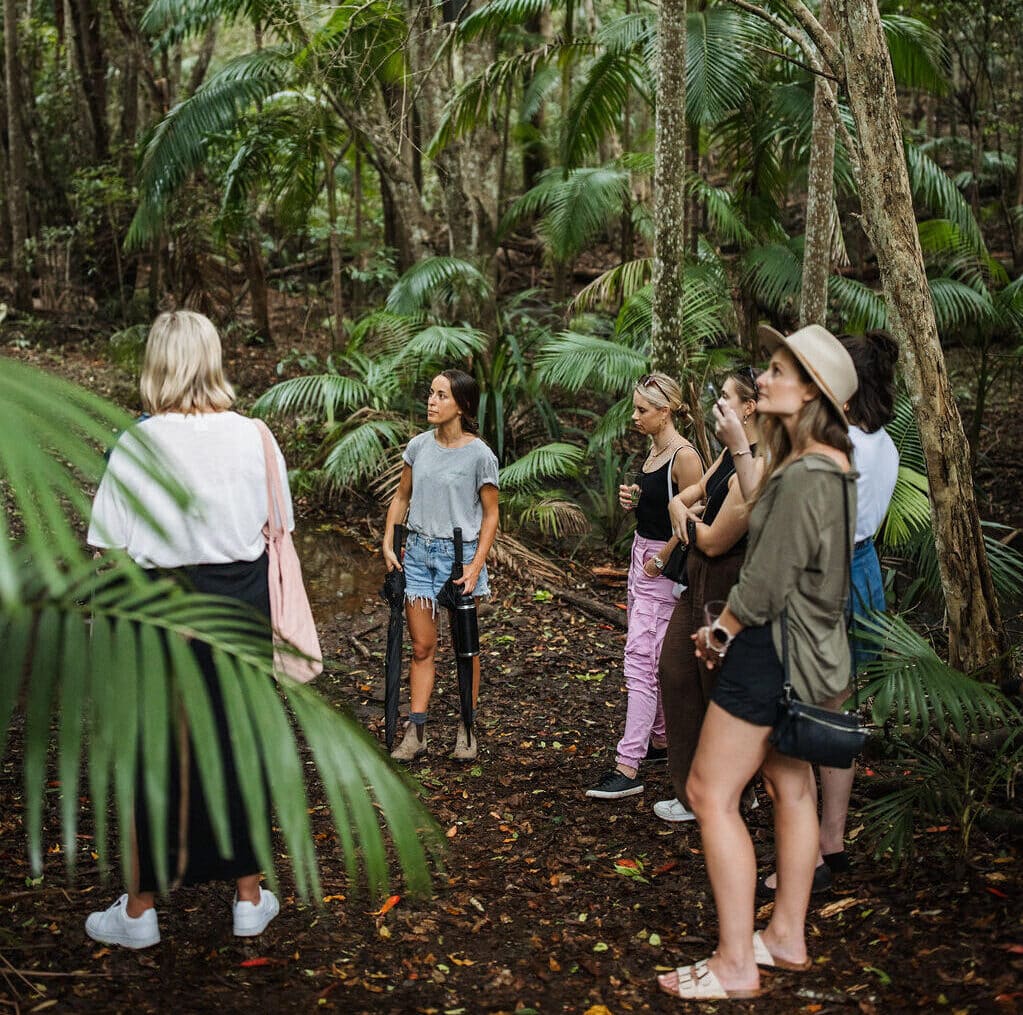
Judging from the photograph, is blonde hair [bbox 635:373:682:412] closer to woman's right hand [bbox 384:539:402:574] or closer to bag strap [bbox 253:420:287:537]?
woman's right hand [bbox 384:539:402:574]

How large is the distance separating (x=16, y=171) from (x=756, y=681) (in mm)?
15090

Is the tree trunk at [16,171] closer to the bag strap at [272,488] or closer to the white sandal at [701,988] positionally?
the bag strap at [272,488]

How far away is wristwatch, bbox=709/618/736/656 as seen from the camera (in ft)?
9.71

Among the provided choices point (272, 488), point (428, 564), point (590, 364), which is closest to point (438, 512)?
point (428, 564)

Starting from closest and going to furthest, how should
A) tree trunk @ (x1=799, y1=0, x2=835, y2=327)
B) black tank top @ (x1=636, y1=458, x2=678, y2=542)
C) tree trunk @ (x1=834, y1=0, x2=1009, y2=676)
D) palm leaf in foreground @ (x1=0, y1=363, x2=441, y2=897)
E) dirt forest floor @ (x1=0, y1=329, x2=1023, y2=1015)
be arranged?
palm leaf in foreground @ (x1=0, y1=363, x2=441, y2=897), dirt forest floor @ (x1=0, y1=329, x2=1023, y2=1015), tree trunk @ (x1=834, y1=0, x2=1009, y2=676), black tank top @ (x1=636, y1=458, x2=678, y2=542), tree trunk @ (x1=799, y1=0, x2=835, y2=327)

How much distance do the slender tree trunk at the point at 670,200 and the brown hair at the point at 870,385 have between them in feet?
7.97

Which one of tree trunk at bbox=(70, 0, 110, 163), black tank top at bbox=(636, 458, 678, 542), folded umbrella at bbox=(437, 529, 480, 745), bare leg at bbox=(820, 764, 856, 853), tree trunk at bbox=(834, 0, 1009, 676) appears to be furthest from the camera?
tree trunk at bbox=(70, 0, 110, 163)

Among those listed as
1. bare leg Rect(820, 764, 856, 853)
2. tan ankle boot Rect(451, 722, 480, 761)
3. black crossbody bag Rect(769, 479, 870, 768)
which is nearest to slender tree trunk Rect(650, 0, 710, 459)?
tan ankle boot Rect(451, 722, 480, 761)

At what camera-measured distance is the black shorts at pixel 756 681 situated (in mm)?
2898

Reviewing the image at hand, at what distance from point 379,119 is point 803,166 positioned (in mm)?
4474

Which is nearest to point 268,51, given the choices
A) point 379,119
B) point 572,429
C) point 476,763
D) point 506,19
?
point 379,119

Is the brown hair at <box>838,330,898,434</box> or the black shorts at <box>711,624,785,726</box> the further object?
the brown hair at <box>838,330,898,434</box>

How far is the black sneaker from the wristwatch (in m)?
1.82

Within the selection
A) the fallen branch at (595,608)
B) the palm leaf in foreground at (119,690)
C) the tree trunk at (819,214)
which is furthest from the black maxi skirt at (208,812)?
the tree trunk at (819,214)
